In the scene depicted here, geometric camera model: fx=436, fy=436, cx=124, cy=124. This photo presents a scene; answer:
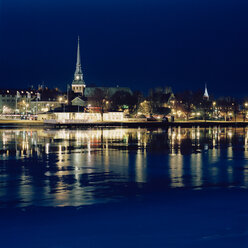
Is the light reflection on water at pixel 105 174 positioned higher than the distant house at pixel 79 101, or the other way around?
the distant house at pixel 79 101

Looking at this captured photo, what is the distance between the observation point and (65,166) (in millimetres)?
22875

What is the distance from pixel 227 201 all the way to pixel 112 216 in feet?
13.8

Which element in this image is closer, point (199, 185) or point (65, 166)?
point (199, 185)

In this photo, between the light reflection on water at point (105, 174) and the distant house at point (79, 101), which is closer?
the light reflection on water at point (105, 174)

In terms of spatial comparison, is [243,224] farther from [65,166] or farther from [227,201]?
[65,166]

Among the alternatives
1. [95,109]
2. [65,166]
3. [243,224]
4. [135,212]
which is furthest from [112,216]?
[95,109]

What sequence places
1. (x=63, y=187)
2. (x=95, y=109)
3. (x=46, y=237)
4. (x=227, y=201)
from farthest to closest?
1. (x=95, y=109)
2. (x=63, y=187)
3. (x=227, y=201)
4. (x=46, y=237)

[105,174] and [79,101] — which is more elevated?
[79,101]

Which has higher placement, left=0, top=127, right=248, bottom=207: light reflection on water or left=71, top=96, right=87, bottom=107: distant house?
left=71, top=96, right=87, bottom=107: distant house

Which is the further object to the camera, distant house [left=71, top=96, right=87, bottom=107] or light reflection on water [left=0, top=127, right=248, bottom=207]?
distant house [left=71, top=96, right=87, bottom=107]

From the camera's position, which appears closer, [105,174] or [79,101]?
[105,174]

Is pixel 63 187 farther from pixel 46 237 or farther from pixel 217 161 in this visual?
pixel 217 161

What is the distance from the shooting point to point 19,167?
73.7ft

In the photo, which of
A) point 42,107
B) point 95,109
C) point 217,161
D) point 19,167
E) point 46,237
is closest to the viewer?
point 46,237
